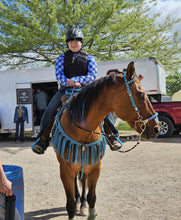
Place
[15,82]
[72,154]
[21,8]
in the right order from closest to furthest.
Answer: [72,154]
[15,82]
[21,8]

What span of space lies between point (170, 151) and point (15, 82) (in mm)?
7735

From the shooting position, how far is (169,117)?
956 centimetres

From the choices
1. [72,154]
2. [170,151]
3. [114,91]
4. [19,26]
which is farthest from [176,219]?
[19,26]

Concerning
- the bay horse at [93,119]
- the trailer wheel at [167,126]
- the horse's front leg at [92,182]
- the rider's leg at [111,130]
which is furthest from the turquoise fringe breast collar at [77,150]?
the trailer wheel at [167,126]

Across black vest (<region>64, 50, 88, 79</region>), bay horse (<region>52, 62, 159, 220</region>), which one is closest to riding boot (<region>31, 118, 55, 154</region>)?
bay horse (<region>52, 62, 159, 220</region>)

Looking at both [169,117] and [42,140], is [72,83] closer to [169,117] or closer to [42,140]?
[42,140]

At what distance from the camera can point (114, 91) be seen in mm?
2088

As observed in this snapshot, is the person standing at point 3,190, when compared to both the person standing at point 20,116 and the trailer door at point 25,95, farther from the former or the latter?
the trailer door at point 25,95

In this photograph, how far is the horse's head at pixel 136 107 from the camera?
1961 mm

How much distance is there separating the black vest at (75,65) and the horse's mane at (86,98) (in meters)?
0.60

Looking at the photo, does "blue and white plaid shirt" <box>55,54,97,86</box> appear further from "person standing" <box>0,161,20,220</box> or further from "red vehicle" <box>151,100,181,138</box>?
"red vehicle" <box>151,100,181,138</box>

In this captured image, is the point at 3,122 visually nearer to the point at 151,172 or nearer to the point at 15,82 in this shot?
the point at 15,82

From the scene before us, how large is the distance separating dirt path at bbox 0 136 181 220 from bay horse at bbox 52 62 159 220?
2.36 ft

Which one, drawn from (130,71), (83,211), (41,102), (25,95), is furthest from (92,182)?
(25,95)
